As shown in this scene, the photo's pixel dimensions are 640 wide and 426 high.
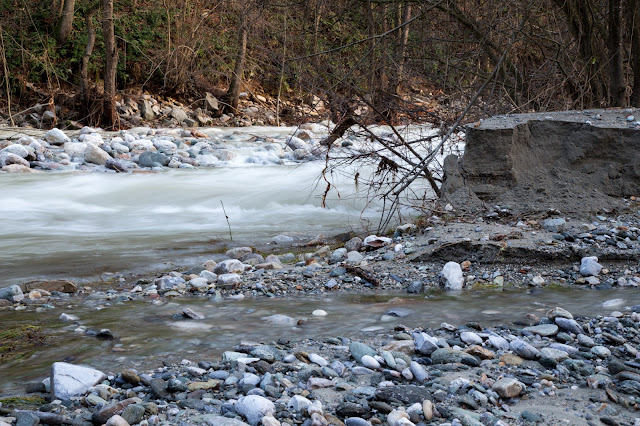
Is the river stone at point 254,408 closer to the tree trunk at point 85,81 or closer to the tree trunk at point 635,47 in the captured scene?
the tree trunk at point 635,47

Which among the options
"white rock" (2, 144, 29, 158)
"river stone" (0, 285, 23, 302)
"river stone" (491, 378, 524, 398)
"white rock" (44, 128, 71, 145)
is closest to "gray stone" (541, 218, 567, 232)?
"river stone" (491, 378, 524, 398)

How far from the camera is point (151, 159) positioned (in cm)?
1059

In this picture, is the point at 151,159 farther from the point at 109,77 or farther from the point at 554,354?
the point at 554,354

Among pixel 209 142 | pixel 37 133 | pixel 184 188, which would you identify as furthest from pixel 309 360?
pixel 37 133

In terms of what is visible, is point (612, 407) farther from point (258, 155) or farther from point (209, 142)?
point (209, 142)

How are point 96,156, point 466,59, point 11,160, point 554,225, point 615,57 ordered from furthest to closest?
1. point 96,156
2. point 11,160
3. point 466,59
4. point 615,57
5. point 554,225

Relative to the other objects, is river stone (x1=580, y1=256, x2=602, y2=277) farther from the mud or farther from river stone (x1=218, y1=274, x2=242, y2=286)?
river stone (x1=218, y1=274, x2=242, y2=286)

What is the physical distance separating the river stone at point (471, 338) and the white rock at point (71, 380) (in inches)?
55.4

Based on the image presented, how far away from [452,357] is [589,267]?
1669 millimetres

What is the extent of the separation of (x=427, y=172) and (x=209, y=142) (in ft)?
25.0

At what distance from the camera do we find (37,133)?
1245 cm

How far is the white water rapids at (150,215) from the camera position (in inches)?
208

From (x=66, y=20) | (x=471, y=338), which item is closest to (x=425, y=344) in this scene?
(x=471, y=338)

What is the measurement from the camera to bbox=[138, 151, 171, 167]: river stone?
34.5ft
